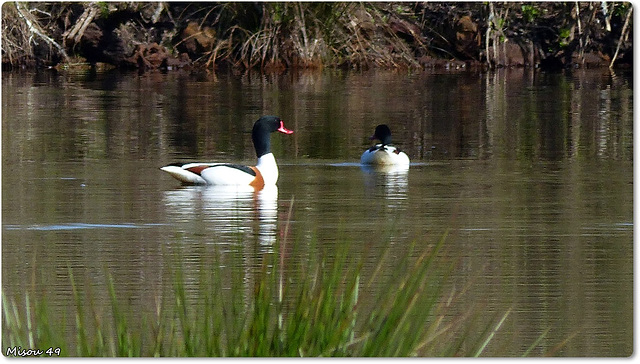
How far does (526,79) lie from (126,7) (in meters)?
8.21

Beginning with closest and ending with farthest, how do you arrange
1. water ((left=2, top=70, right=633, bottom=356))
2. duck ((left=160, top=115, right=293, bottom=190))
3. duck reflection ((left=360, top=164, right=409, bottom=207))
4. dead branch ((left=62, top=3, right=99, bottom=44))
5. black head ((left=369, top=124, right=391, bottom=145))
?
water ((left=2, top=70, right=633, bottom=356)) → duck reflection ((left=360, top=164, right=409, bottom=207)) → duck ((left=160, top=115, right=293, bottom=190)) → black head ((left=369, top=124, right=391, bottom=145)) → dead branch ((left=62, top=3, right=99, bottom=44))

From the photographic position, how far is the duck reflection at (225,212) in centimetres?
783

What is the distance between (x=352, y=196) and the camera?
385 inches

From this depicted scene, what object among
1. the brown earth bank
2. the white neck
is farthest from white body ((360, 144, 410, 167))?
the brown earth bank

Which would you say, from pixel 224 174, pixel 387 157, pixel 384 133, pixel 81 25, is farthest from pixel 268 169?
pixel 81 25

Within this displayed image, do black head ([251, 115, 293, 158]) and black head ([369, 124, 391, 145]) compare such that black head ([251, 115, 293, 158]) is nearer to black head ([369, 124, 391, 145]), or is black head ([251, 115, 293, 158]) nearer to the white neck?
the white neck

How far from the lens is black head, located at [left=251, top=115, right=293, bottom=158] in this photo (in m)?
11.0

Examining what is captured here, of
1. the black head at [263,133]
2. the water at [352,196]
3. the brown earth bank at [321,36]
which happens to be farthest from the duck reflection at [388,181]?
the brown earth bank at [321,36]

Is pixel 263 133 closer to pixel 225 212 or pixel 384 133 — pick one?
pixel 384 133

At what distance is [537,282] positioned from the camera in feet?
21.0

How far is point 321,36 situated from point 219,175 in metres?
15.3

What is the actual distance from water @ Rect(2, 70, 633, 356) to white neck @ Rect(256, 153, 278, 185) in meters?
0.15

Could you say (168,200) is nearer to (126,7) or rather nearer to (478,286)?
(478,286)

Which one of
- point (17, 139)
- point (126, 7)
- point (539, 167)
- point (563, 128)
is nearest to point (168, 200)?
point (539, 167)
